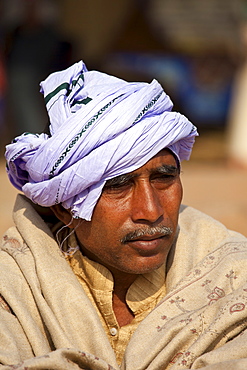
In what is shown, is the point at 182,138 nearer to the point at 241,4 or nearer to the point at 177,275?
the point at 177,275

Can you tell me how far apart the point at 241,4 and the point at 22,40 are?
4.98 metres

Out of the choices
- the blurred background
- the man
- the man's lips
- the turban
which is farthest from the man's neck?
the blurred background

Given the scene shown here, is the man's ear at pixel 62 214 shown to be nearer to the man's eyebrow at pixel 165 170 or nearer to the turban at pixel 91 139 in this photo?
the turban at pixel 91 139

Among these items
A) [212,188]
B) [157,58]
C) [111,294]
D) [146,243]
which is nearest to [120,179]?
[146,243]

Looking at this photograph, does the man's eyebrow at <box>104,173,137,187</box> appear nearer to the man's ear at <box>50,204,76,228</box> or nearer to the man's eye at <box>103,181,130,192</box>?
the man's eye at <box>103,181,130,192</box>

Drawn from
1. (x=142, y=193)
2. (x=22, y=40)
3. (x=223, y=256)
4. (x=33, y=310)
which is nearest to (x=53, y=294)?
(x=33, y=310)

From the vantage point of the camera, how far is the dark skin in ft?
9.85

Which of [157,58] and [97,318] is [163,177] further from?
[157,58]

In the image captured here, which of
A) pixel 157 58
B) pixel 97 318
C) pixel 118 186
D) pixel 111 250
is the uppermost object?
pixel 157 58

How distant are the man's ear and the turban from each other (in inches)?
4.4

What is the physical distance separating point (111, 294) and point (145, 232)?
394mm

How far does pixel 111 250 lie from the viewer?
308cm

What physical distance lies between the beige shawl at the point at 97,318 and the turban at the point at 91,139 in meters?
0.26

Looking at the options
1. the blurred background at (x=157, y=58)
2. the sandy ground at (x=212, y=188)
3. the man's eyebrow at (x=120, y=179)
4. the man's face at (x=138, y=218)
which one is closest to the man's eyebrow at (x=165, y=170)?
the man's face at (x=138, y=218)
